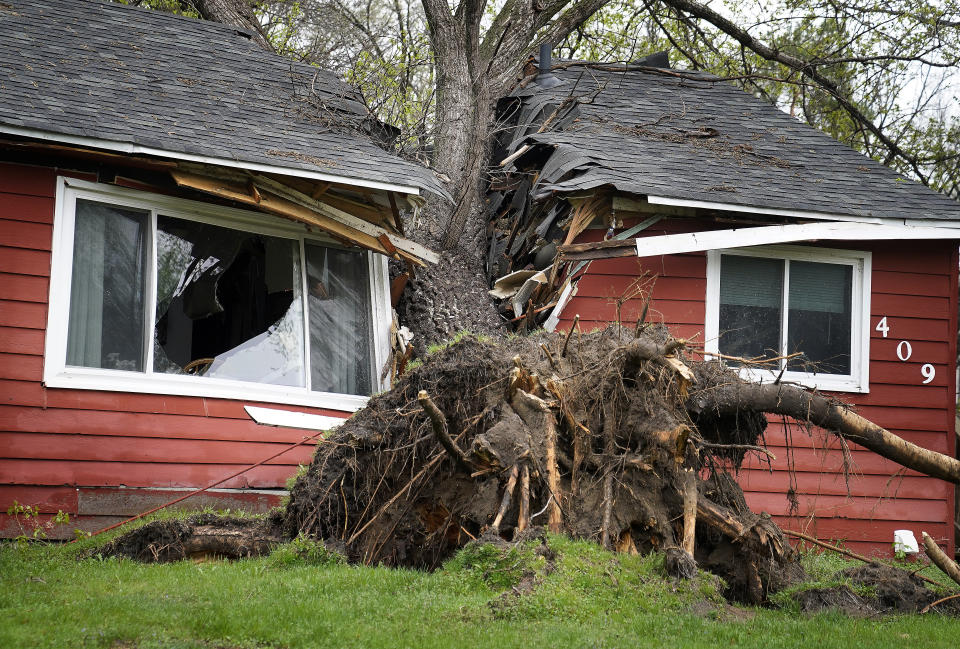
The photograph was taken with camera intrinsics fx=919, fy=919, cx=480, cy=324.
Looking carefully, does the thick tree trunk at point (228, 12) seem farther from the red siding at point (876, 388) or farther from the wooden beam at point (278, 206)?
the red siding at point (876, 388)

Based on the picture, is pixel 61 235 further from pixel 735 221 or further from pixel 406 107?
pixel 406 107

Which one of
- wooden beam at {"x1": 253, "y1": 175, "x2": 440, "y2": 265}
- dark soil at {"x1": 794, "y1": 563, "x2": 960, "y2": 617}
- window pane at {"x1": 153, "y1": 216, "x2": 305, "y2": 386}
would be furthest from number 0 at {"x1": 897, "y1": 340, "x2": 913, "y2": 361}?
window pane at {"x1": 153, "y1": 216, "x2": 305, "y2": 386}

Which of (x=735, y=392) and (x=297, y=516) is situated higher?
(x=735, y=392)

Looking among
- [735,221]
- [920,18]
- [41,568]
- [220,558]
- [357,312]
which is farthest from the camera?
[920,18]

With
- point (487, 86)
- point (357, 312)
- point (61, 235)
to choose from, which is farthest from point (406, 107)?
point (61, 235)

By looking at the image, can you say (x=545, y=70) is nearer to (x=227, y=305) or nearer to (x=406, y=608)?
(x=227, y=305)

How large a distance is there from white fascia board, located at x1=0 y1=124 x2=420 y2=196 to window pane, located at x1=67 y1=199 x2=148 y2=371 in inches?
21.1

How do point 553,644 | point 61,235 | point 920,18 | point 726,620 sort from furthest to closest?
1. point 920,18
2. point 61,235
3. point 726,620
4. point 553,644

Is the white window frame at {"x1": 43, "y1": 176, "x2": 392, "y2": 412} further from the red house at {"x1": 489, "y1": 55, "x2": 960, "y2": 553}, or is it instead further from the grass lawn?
the red house at {"x1": 489, "y1": 55, "x2": 960, "y2": 553}

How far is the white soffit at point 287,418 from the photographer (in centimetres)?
791

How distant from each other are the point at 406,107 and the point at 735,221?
6230 millimetres

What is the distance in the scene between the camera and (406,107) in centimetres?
1420

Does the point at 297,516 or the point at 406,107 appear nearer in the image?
the point at 297,516

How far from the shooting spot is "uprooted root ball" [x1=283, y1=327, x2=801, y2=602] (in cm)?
617
